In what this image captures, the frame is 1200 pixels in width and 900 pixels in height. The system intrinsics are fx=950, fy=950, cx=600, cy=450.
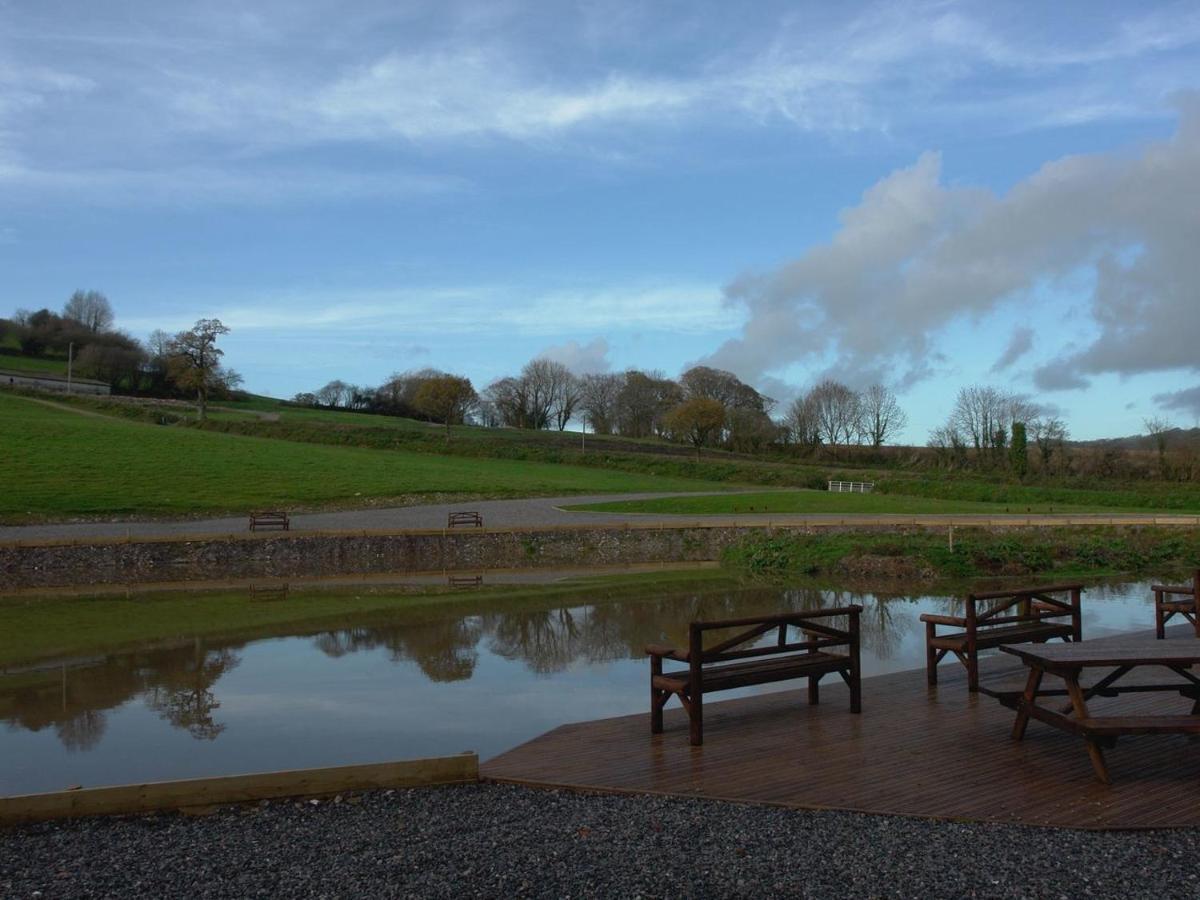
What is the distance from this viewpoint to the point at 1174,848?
5.29m

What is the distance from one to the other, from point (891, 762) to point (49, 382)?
284 ft

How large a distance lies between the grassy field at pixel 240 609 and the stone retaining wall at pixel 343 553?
13.0ft

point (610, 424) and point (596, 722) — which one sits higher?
point (610, 424)

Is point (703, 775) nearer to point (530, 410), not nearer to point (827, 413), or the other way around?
point (827, 413)

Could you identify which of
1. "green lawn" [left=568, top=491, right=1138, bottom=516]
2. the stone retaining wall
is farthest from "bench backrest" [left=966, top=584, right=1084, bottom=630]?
"green lawn" [left=568, top=491, right=1138, bottom=516]

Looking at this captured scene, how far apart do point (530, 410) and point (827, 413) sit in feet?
101

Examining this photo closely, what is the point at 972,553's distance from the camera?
2525cm

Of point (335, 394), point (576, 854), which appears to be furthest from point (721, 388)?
point (576, 854)

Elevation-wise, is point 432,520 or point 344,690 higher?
point 432,520

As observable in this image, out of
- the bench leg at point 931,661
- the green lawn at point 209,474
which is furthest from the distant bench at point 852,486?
the bench leg at point 931,661

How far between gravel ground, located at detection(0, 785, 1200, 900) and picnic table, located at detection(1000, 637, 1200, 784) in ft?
2.85

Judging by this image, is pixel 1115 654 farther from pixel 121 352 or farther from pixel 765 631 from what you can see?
pixel 121 352

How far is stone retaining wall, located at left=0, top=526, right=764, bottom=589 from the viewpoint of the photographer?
960 inches

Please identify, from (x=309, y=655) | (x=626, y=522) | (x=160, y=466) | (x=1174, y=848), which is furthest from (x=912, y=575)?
(x=160, y=466)
